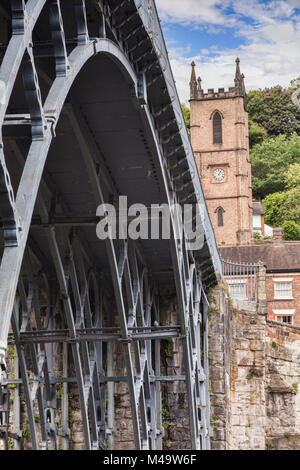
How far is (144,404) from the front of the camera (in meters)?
20.5

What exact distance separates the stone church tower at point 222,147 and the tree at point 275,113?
59.0 ft

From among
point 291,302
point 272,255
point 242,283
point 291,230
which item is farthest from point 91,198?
point 291,230

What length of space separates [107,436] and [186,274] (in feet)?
15.3

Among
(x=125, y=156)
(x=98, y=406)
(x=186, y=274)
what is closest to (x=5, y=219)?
(x=125, y=156)

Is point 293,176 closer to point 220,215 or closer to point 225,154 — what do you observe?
point 225,154

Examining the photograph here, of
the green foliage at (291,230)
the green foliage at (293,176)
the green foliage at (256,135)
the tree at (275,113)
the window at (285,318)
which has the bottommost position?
the window at (285,318)

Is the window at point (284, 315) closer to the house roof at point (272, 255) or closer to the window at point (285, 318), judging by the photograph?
the window at point (285, 318)

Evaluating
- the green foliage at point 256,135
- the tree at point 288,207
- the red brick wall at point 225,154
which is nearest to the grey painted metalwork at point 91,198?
the red brick wall at point 225,154

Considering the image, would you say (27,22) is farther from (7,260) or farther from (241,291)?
(241,291)

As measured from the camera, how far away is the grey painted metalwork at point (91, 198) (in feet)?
27.0

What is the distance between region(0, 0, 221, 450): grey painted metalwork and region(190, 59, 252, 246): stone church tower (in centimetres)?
3827

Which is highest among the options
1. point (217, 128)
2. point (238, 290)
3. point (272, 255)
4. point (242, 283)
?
point (217, 128)

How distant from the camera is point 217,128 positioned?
63031 mm

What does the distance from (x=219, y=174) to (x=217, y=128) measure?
3267mm
